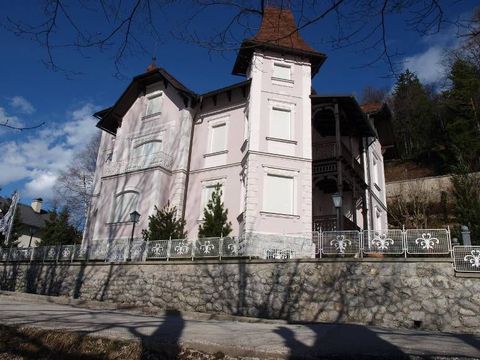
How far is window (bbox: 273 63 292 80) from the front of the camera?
1809cm

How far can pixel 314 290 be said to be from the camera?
1059cm

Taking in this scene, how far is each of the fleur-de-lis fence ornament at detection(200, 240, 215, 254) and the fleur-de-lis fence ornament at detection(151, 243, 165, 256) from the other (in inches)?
69.2

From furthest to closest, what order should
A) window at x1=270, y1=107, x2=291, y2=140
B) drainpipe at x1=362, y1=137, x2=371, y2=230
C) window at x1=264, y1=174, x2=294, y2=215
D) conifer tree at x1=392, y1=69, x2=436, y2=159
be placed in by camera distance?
conifer tree at x1=392, y1=69, x2=436, y2=159 → drainpipe at x1=362, y1=137, x2=371, y2=230 → window at x1=270, y1=107, x2=291, y2=140 → window at x1=264, y1=174, x2=294, y2=215

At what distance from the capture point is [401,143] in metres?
46.6

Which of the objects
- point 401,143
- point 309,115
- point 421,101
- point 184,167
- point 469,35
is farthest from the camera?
point 401,143

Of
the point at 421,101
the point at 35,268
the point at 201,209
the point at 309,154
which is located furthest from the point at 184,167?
the point at 421,101

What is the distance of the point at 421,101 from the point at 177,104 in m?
32.9

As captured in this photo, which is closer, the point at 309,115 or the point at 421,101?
the point at 309,115

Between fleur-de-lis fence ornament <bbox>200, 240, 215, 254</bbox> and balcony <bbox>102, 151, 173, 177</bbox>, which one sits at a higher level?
balcony <bbox>102, 151, 173, 177</bbox>

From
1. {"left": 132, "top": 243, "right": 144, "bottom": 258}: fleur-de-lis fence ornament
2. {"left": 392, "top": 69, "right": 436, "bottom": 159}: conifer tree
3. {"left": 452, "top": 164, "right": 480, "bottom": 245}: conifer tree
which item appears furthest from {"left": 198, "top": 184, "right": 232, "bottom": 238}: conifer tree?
{"left": 392, "top": 69, "right": 436, "bottom": 159}: conifer tree

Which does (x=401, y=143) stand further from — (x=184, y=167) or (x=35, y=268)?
(x=35, y=268)

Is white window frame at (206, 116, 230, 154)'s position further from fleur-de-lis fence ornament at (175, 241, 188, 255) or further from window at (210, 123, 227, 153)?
fleur-de-lis fence ornament at (175, 241, 188, 255)

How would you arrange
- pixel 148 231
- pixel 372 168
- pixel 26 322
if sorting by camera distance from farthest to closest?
pixel 372 168
pixel 148 231
pixel 26 322

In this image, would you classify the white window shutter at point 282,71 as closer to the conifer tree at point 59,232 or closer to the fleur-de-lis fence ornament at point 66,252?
the fleur-de-lis fence ornament at point 66,252
